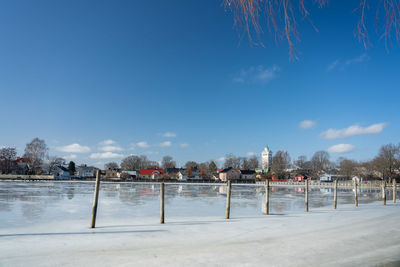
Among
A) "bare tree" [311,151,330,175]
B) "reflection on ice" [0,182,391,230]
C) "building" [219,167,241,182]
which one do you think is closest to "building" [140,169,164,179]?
"building" [219,167,241,182]

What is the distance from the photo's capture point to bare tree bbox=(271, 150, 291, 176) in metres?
104

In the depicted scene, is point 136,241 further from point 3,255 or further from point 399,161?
point 399,161

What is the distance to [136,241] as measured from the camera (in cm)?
722

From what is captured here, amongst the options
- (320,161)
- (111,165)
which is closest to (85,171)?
(111,165)

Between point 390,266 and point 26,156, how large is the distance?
97319 millimetres

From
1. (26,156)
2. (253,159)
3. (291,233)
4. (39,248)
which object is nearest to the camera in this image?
(39,248)

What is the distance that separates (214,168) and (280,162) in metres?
30.2

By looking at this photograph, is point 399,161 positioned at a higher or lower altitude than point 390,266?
higher

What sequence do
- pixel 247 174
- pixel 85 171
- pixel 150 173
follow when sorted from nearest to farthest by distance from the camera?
pixel 150 173 → pixel 247 174 → pixel 85 171

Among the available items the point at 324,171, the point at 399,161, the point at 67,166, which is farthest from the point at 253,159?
the point at 67,166

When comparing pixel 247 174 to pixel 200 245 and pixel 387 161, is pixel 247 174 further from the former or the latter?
pixel 200 245

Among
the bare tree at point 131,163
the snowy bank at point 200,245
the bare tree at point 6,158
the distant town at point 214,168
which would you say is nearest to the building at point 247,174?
the distant town at point 214,168

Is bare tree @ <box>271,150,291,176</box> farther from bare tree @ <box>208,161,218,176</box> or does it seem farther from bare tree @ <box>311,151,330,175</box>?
bare tree @ <box>208,161,218,176</box>

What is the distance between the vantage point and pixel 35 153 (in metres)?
83.9
